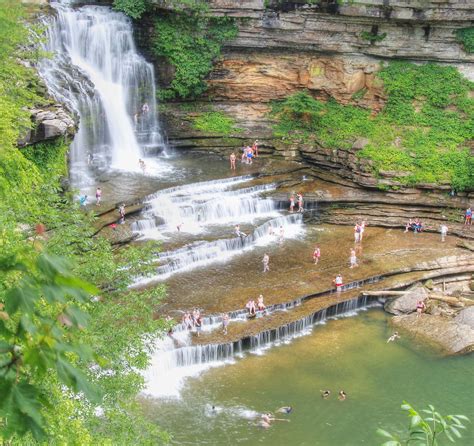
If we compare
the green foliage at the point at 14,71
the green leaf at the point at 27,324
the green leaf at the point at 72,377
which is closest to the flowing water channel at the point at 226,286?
the green foliage at the point at 14,71

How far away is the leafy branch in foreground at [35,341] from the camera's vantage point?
264 cm

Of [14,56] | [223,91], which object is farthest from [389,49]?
[14,56]

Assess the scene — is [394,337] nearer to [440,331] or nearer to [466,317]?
[440,331]

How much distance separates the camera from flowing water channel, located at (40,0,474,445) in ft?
53.3

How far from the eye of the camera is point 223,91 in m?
34.0

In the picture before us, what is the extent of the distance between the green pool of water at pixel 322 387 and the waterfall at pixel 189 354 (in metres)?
0.35

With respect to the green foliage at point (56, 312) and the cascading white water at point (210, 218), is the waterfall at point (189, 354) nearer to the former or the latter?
the green foliage at point (56, 312)

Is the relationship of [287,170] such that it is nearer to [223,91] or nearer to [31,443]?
[223,91]

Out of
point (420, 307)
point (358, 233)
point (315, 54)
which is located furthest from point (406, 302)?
point (315, 54)

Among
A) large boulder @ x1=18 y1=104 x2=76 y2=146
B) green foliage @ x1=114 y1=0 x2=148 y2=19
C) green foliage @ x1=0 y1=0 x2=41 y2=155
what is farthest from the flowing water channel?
green foliage @ x1=0 y1=0 x2=41 y2=155

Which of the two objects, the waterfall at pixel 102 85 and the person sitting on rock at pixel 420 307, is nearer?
the person sitting on rock at pixel 420 307

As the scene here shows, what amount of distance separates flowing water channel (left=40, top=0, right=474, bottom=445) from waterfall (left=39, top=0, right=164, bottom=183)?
6 cm

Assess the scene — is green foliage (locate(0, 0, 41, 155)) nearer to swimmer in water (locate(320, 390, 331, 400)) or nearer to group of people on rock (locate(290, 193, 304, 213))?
swimmer in water (locate(320, 390, 331, 400))

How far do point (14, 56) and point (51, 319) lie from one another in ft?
68.2
